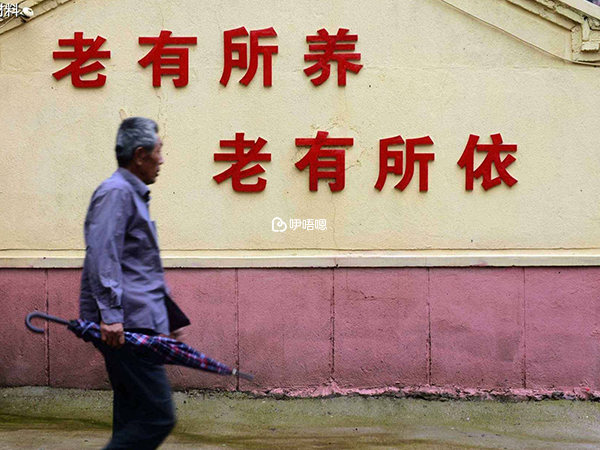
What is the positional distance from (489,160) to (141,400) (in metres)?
3.26

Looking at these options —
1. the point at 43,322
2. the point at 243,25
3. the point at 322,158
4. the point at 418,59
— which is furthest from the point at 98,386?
the point at 418,59

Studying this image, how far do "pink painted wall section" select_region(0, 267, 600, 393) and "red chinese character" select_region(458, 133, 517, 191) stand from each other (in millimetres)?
631

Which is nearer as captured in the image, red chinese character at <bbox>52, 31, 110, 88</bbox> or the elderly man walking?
the elderly man walking

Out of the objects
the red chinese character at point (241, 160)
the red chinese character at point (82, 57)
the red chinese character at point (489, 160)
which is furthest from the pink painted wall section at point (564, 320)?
the red chinese character at point (82, 57)

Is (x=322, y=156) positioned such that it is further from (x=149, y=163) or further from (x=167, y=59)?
(x=149, y=163)

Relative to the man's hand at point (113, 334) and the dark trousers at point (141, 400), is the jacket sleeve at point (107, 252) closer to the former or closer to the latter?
the man's hand at point (113, 334)

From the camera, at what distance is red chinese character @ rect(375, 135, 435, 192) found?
5562 mm

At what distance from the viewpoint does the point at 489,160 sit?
5.55 metres

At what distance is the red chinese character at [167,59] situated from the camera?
18.2 ft

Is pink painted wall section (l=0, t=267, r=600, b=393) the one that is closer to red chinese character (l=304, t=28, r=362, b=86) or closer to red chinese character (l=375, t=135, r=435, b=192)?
red chinese character (l=375, t=135, r=435, b=192)

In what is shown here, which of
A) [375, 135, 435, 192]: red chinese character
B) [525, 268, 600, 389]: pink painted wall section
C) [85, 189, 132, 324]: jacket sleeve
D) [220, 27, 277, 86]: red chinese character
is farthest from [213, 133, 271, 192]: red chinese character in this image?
[85, 189, 132, 324]: jacket sleeve

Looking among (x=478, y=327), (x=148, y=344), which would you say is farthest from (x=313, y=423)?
(x=148, y=344)

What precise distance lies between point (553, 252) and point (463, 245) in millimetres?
631

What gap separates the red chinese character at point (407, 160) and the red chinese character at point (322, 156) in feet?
0.81
